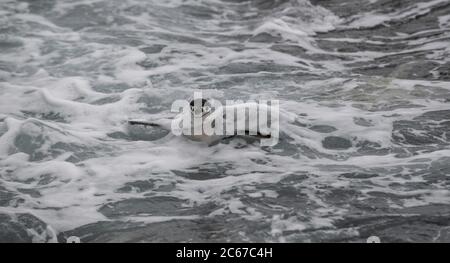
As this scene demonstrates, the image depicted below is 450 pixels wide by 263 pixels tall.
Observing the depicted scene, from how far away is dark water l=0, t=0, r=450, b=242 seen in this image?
187 inches

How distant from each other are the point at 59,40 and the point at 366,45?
14.8 ft

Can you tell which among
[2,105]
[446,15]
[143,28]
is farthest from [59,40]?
[446,15]

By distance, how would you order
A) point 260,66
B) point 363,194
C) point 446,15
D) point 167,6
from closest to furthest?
point 363,194 → point 260,66 → point 446,15 → point 167,6

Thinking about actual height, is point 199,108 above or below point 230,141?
above

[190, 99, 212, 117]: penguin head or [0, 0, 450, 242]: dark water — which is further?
[190, 99, 212, 117]: penguin head

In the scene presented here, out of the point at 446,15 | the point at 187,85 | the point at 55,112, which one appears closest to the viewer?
the point at 55,112

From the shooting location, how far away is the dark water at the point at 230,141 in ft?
15.6

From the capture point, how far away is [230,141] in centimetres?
601

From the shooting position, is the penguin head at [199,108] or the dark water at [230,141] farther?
the penguin head at [199,108]

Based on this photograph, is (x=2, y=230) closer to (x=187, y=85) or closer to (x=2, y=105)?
(x=2, y=105)

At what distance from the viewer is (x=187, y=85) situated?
7707 millimetres

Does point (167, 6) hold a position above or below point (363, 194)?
above

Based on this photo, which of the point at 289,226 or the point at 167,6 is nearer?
the point at 289,226
